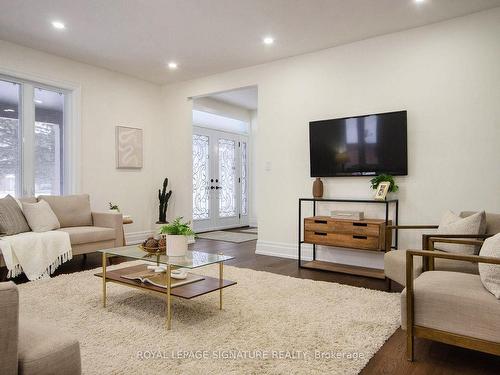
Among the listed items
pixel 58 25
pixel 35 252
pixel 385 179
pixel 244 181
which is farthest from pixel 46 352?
pixel 244 181

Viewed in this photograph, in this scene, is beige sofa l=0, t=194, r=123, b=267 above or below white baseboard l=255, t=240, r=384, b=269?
above

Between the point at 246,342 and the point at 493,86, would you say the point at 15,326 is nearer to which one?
the point at 246,342

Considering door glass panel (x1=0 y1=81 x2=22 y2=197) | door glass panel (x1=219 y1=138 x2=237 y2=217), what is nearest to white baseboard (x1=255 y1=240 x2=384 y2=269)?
door glass panel (x1=219 y1=138 x2=237 y2=217)

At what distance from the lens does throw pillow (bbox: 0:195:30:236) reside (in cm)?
364

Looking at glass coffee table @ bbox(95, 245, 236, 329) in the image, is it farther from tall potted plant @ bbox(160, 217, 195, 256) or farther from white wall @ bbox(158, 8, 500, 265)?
white wall @ bbox(158, 8, 500, 265)

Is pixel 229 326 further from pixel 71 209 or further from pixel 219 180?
pixel 219 180

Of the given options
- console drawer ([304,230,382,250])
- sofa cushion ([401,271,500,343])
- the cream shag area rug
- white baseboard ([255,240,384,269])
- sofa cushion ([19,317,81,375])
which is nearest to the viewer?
sofa cushion ([19,317,81,375])

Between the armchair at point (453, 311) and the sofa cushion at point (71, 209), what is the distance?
12.7 ft

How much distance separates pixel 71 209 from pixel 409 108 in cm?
412

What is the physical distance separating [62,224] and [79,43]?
2.20m

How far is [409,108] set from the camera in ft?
13.0

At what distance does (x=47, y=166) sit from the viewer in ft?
16.1

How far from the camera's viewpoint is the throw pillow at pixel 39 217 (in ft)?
12.7

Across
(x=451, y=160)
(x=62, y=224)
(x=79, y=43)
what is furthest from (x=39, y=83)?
(x=451, y=160)
